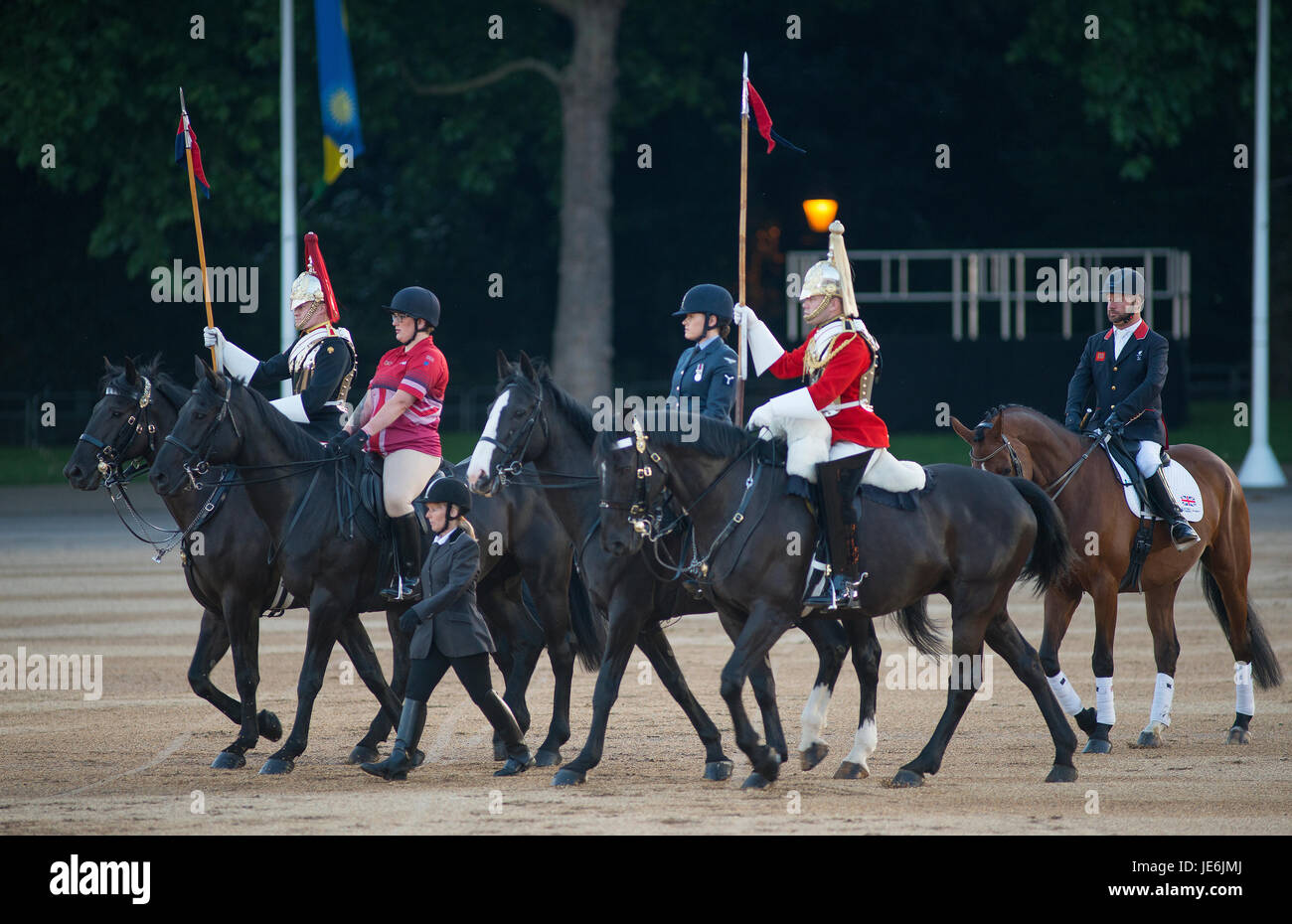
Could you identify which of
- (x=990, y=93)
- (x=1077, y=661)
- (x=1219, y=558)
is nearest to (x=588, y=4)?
(x=990, y=93)

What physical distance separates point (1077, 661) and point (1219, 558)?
2.60 m

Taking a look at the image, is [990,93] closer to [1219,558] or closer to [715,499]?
[1219,558]

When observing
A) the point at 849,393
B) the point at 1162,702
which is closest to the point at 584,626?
the point at 849,393

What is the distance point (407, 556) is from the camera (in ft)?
31.5

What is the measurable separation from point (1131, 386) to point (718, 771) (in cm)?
380

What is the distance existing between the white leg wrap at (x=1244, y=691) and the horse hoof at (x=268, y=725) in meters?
5.52

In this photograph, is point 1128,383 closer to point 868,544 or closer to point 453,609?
point 868,544

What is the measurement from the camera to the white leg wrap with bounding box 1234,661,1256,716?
32.6ft

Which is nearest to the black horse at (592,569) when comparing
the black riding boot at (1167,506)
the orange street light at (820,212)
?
the black riding boot at (1167,506)

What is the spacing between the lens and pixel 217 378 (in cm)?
935

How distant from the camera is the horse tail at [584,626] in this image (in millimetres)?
9773

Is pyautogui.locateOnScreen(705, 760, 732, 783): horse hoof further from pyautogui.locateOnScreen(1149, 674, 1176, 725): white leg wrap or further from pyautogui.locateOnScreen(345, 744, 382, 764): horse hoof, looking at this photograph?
pyautogui.locateOnScreen(1149, 674, 1176, 725): white leg wrap

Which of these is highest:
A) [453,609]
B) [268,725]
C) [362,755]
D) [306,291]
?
[306,291]

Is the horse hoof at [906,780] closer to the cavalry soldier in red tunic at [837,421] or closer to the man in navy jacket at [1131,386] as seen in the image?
the cavalry soldier in red tunic at [837,421]
